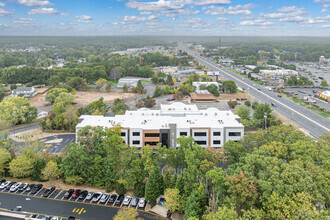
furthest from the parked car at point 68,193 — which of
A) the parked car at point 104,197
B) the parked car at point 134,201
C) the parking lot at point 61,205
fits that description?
the parked car at point 134,201

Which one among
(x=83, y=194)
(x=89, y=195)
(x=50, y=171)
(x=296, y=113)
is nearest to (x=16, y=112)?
(x=50, y=171)

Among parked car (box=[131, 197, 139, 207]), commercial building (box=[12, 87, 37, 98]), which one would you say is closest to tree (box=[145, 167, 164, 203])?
parked car (box=[131, 197, 139, 207])

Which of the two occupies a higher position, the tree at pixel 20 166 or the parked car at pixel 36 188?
the tree at pixel 20 166

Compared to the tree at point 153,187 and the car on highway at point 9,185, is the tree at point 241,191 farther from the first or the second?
the car on highway at point 9,185

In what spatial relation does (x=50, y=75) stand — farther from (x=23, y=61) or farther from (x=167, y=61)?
(x=167, y=61)

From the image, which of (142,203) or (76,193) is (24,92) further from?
(142,203)

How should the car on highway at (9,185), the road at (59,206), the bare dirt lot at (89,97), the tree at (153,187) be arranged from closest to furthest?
the road at (59,206) → the tree at (153,187) → the car on highway at (9,185) → the bare dirt lot at (89,97)

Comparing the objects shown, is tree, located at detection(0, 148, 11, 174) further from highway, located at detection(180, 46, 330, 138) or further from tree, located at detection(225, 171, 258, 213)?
highway, located at detection(180, 46, 330, 138)
